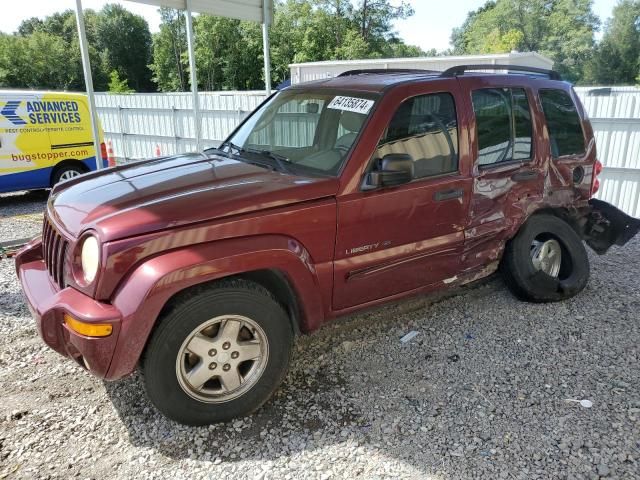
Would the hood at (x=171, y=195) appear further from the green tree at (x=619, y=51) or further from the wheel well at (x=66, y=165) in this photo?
the green tree at (x=619, y=51)

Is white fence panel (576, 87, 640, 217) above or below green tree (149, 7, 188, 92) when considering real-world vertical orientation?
below

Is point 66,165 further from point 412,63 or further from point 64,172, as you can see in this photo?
point 412,63

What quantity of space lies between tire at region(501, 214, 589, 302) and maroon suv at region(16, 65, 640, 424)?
2 cm

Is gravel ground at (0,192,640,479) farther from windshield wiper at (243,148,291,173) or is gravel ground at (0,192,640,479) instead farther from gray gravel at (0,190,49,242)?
gray gravel at (0,190,49,242)

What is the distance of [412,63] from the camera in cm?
1644

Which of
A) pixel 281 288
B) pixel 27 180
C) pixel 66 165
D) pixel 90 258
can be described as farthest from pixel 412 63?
pixel 90 258

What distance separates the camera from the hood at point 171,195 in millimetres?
2661

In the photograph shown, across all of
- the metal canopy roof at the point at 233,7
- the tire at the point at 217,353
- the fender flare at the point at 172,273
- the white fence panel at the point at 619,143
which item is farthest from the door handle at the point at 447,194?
the white fence panel at the point at 619,143

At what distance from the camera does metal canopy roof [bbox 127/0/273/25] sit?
740 centimetres

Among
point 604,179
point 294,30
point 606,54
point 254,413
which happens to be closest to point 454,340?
point 254,413

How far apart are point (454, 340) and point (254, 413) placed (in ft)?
5.58

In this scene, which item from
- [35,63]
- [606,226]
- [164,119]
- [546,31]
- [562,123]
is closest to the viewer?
[562,123]

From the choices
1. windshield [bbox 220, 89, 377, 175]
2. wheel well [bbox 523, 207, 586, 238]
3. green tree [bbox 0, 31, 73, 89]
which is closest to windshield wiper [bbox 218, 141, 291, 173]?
windshield [bbox 220, 89, 377, 175]

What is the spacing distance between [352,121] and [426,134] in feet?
1.76
